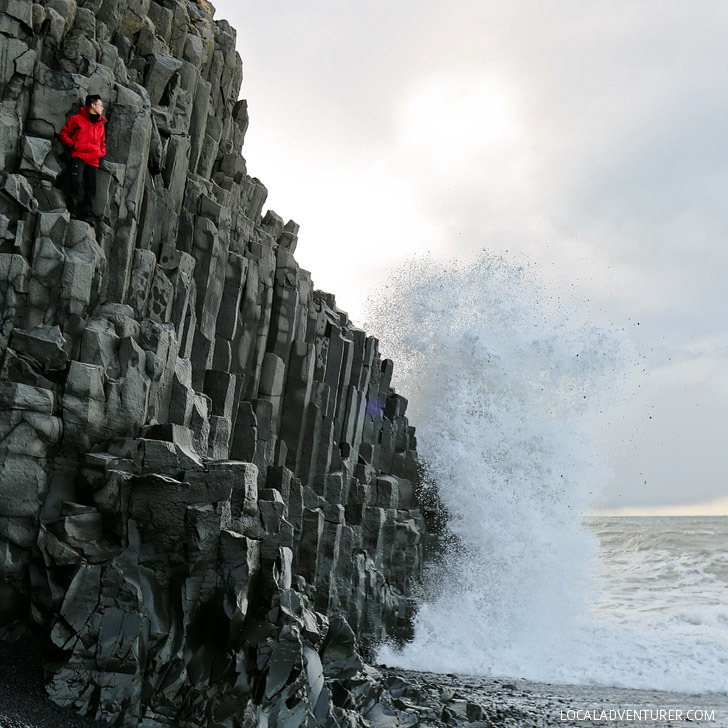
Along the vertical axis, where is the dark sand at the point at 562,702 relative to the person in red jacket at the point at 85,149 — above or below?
below

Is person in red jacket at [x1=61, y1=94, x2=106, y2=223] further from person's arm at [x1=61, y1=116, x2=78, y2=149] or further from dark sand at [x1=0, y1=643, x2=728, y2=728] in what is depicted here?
dark sand at [x1=0, y1=643, x2=728, y2=728]

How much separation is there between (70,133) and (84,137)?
0.22 metres

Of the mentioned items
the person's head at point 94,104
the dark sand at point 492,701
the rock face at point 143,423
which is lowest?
the dark sand at point 492,701

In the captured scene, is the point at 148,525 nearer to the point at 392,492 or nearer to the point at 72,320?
the point at 72,320

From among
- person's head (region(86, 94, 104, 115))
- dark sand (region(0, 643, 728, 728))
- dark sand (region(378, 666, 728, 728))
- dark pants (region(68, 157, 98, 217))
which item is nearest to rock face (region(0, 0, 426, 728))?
dark pants (region(68, 157, 98, 217))

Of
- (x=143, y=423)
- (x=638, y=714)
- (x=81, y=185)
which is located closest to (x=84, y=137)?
(x=81, y=185)

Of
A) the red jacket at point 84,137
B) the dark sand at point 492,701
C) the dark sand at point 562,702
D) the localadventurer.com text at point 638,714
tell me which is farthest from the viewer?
the localadventurer.com text at point 638,714

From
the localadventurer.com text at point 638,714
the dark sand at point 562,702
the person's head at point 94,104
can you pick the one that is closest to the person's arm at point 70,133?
the person's head at point 94,104

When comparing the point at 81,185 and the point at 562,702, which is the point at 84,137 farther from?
the point at 562,702

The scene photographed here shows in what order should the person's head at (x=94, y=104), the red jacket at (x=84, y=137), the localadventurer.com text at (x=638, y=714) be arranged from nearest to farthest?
the person's head at (x=94, y=104) < the red jacket at (x=84, y=137) < the localadventurer.com text at (x=638, y=714)

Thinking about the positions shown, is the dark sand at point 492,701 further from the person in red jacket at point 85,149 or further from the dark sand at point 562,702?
the person in red jacket at point 85,149

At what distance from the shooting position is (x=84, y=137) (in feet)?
36.0

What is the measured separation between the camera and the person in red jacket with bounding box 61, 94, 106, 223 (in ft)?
35.9

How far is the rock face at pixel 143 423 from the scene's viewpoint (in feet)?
29.1
